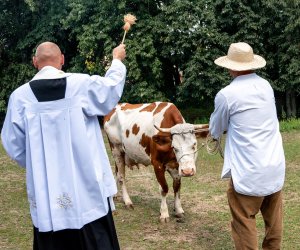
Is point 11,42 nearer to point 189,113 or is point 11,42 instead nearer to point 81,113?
point 189,113

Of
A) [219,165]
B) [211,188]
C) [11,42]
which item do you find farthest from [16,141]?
[11,42]

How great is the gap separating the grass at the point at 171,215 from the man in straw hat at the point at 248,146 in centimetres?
141

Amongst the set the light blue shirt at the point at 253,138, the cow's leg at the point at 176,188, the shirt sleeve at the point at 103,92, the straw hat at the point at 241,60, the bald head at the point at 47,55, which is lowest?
Answer: the cow's leg at the point at 176,188

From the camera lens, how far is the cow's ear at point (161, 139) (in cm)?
622

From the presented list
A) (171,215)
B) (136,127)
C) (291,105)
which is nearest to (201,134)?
(136,127)

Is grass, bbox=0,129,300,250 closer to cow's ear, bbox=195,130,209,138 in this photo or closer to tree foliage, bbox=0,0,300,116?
cow's ear, bbox=195,130,209,138

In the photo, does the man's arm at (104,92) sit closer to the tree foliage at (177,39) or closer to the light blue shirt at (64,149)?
the light blue shirt at (64,149)

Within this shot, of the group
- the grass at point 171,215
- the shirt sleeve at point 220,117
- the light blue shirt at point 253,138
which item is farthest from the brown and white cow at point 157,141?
the light blue shirt at point 253,138

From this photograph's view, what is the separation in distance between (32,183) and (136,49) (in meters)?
13.8

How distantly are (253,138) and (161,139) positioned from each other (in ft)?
7.56

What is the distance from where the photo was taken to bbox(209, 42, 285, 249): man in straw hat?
13.3ft

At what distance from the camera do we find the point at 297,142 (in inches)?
496

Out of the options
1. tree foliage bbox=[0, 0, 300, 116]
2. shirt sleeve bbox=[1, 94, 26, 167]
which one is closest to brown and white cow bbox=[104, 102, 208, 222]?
shirt sleeve bbox=[1, 94, 26, 167]

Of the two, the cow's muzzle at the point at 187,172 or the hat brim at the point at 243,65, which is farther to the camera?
the cow's muzzle at the point at 187,172
